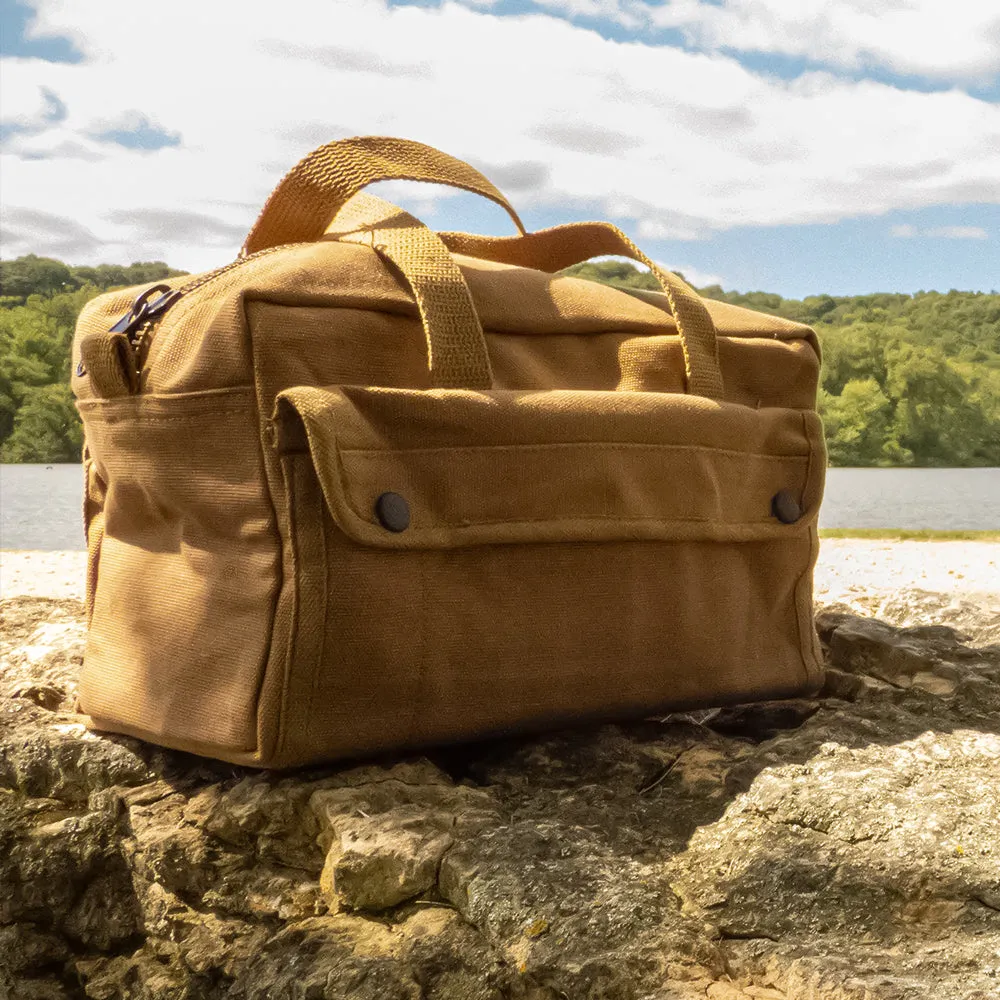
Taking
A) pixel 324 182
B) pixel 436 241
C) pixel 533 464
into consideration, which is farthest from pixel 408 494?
pixel 324 182

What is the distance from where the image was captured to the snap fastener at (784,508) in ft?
6.28

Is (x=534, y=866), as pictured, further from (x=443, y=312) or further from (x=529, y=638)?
(x=443, y=312)

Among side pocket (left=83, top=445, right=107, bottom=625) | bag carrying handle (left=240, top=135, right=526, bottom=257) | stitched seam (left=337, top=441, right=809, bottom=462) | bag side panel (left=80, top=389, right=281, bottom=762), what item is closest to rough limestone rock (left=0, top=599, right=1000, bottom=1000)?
bag side panel (left=80, top=389, right=281, bottom=762)

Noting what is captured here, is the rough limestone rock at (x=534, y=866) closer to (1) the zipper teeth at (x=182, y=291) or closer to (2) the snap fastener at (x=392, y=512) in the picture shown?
(2) the snap fastener at (x=392, y=512)

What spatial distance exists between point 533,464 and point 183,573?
21.2 inches

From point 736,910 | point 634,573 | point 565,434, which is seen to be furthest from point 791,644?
point 736,910

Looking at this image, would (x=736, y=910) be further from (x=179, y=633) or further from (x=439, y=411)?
(x=179, y=633)

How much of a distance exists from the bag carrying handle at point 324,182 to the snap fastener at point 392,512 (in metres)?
0.64

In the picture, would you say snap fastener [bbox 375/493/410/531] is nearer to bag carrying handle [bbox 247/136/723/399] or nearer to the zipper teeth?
bag carrying handle [bbox 247/136/723/399]

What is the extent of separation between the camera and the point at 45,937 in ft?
4.73

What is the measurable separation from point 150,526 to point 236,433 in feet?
1.02

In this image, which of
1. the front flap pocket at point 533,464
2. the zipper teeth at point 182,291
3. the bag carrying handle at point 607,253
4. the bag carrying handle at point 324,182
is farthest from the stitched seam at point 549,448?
the bag carrying handle at point 324,182

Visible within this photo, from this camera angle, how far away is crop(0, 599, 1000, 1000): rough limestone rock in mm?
1125

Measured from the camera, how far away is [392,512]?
1467 millimetres
